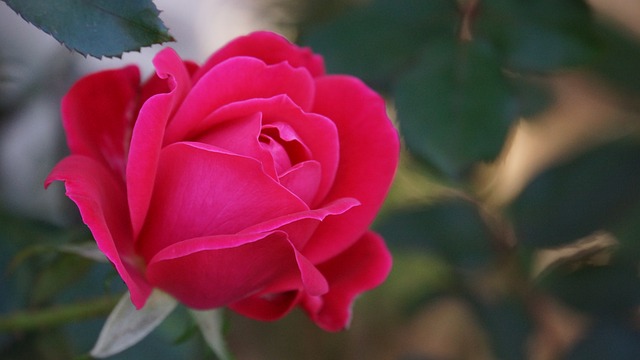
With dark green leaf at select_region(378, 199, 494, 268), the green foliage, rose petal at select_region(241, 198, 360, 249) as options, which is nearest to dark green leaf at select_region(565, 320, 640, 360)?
the green foliage

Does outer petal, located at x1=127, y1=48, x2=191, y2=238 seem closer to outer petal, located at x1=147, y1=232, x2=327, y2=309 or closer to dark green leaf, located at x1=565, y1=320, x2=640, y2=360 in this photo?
outer petal, located at x1=147, y1=232, x2=327, y2=309

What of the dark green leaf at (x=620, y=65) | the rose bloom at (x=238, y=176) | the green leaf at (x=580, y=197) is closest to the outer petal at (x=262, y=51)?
the rose bloom at (x=238, y=176)

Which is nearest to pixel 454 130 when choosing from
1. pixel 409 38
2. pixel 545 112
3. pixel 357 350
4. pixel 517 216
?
pixel 409 38

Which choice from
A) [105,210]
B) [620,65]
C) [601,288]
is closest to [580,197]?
[601,288]

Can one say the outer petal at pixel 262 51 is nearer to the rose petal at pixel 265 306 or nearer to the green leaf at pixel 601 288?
the rose petal at pixel 265 306

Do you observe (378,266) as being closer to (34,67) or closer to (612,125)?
(612,125)

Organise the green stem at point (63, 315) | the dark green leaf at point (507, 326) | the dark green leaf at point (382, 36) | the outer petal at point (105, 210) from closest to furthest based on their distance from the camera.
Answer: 1. the outer petal at point (105, 210)
2. the green stem at point (63, 315)
3. the dark green leaf at point (382, 36)
4. the dark green leaf at point (507, 326)

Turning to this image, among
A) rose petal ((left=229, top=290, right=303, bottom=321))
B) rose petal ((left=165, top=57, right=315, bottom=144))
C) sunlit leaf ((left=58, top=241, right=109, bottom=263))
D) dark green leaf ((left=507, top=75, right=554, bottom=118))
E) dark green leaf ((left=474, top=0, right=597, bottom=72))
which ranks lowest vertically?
dark green leaf ((left=507, top=75, right=554, bottom=118))

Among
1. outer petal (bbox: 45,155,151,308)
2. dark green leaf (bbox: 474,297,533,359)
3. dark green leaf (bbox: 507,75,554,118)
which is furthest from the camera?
dark green leaf (bbox: 507,75,554,118)
